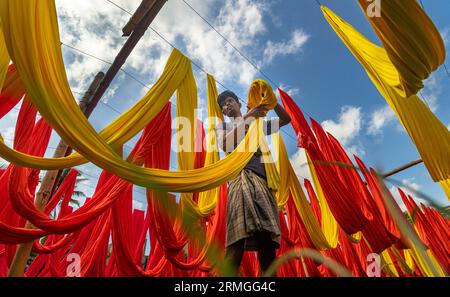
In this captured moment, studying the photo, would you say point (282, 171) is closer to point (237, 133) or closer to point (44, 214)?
point (237, 133)

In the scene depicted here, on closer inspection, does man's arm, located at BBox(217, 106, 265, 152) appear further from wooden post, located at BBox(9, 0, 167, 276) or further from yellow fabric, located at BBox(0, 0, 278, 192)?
wooden post, located at BBox(9, 0, 167, 276)

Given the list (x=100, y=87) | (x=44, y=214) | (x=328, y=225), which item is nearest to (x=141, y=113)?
(x=44, y=214)

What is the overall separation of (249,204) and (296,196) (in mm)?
1075

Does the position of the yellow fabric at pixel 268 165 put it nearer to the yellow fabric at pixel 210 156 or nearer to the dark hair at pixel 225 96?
the dark hair at pixel 225 96

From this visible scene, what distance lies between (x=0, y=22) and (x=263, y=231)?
4.14 ft

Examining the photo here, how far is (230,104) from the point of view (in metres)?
1.49

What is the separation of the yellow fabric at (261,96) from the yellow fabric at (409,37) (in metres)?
0.68

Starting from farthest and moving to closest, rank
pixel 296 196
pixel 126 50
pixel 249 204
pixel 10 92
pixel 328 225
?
pixel 328 225 → pixel 126 50 → pixel 296 196 → pixel 10 92 → pixel 249 204

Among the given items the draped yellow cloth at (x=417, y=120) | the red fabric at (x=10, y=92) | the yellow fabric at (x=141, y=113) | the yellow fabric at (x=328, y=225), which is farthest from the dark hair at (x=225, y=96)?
the yellow fabric at (x=328, y=225)

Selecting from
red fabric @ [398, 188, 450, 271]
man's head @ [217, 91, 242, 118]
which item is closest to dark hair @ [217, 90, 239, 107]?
man's head @ [217, 91, 242, 118]

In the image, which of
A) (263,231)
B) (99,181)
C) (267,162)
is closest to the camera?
(263,231)
